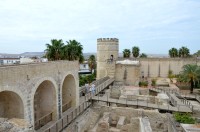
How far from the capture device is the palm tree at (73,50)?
1210 inches

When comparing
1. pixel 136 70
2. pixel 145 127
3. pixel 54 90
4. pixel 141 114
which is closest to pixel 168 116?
pixel 141 114

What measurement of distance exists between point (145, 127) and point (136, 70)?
17.8 metres

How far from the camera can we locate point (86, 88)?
22.0 metres

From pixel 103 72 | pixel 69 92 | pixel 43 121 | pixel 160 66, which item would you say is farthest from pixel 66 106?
pixel 160 66

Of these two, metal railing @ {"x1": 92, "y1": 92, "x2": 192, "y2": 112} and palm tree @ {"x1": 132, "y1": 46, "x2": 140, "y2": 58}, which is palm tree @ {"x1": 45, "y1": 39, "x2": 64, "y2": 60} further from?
palm tree @ {"x1": 132, "y1": 46, "x2": 140, "y2": 58}

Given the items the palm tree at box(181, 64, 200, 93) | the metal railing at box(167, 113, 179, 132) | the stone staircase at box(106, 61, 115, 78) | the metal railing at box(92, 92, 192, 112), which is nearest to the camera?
the metal railing at box(167, 113, 179, 132)

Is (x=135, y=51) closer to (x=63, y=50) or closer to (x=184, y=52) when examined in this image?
(x=184, y=52)

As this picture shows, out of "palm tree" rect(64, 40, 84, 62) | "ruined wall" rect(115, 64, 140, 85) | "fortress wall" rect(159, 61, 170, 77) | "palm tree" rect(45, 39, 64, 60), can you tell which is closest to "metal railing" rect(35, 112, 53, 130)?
"palm tree" rect(45, 39, 64, 60)

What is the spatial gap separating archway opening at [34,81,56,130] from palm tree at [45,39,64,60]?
14.0m

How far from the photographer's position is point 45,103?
603 inches

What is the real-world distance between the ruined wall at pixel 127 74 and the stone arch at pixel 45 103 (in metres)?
17.5

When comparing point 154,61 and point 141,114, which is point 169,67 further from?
point 141,114

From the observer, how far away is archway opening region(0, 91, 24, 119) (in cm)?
1103

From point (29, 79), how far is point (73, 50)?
20.0 m
